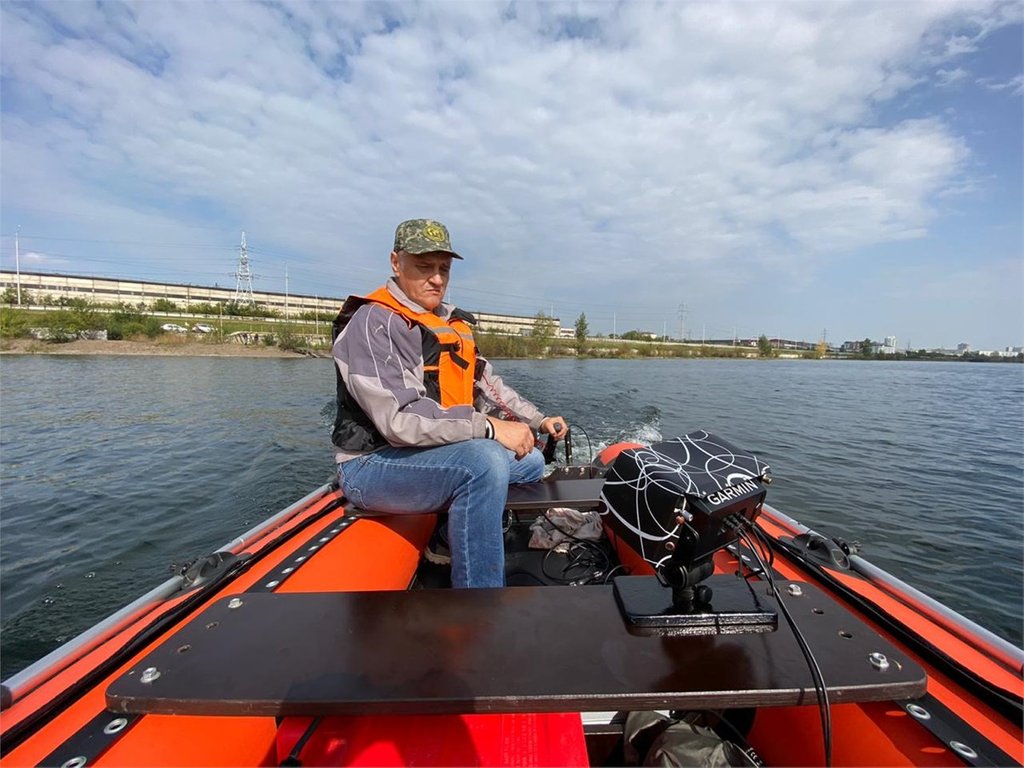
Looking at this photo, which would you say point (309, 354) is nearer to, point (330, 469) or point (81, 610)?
point (330, 469)

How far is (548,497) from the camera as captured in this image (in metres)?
2.46

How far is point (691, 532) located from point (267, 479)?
19.5ft

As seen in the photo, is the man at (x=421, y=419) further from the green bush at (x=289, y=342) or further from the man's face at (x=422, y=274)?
the green bush at (x=289, y=342)

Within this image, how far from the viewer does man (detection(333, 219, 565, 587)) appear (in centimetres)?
179

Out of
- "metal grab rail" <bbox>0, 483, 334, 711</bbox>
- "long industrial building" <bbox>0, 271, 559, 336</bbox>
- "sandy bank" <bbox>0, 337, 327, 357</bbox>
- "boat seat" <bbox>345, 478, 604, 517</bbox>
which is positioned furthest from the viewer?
"long industrial building" <bbox>0, 271, 559, 336</bbox>

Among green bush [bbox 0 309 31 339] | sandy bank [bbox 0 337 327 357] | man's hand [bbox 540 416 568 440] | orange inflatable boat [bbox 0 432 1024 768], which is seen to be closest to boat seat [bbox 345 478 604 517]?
man's hand [bbox 540 416 568 440]

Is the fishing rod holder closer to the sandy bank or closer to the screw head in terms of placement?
the screw head

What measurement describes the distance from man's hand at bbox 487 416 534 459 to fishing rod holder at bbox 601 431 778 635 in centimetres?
81

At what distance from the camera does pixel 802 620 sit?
3.52 ft

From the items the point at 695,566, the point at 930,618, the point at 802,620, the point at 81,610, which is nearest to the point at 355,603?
the point at 695,566

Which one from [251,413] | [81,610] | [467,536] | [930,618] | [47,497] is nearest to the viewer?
[930,618]

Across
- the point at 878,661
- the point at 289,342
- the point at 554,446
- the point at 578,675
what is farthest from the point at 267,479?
the point at 289,342

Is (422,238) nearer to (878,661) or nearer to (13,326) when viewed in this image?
(878,661)

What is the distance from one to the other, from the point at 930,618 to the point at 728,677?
3.75 ft
